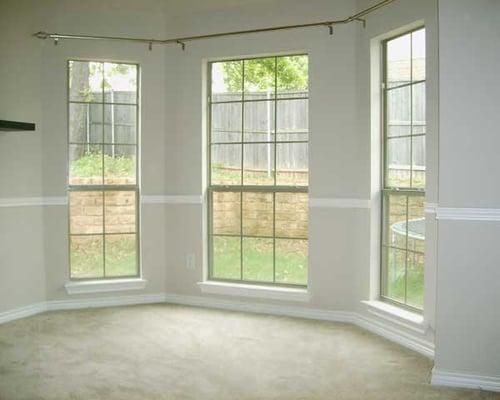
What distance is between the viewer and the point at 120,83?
5781 millimetres

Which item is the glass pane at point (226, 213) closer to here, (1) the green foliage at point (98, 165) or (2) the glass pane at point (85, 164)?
(1) the green foliage at point (98, 165)

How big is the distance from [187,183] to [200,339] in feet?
5.50

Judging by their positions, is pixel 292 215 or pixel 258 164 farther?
pixel 258 164

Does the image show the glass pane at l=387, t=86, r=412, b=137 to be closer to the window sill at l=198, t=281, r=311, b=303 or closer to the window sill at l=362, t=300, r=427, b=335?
the window sill at l=362, t=300, r=427, b=335

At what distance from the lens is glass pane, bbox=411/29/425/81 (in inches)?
175

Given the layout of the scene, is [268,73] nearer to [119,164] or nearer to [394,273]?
[119,164]

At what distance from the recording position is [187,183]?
5.77 meters

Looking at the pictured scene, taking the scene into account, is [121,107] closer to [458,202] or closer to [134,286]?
[134,286]

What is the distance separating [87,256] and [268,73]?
2.38m

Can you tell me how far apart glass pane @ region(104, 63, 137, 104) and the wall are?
3155mm

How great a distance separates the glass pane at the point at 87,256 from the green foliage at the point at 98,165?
0.60m

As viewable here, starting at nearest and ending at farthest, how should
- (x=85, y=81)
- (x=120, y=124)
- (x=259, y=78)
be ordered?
(x=259, y=78)
(x=85, y=81)
(x=120, y=124)

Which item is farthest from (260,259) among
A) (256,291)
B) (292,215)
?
(292,215)

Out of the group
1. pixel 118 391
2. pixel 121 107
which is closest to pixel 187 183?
pixel 121 107
